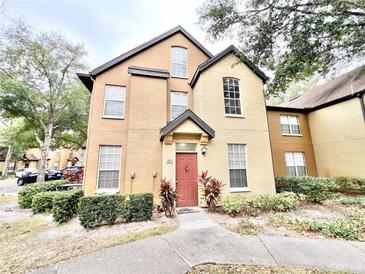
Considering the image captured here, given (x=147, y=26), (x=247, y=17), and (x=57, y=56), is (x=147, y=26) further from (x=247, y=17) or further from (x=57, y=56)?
(x=57, y=56)

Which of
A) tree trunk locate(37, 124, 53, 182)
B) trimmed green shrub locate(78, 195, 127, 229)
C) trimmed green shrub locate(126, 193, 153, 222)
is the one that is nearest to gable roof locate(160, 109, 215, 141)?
trimmed green shrub locate(126, 193, 153, 222)

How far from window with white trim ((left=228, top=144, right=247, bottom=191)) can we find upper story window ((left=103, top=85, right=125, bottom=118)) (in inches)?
260

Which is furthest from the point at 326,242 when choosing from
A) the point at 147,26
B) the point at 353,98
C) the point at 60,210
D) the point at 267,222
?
the point at 147,26

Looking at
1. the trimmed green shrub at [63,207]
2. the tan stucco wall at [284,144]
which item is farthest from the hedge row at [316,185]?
the trimmed green shrub at [63,207]

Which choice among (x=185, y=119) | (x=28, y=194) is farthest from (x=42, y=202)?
(x=185, y=119)

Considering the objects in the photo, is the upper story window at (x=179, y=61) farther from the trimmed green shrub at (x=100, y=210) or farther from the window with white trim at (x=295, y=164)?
the window with white trim at (x=295, y=164)

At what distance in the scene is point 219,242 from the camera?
4.62 metres

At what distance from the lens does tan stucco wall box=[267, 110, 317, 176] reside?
12.4 m

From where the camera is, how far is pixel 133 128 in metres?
8.59

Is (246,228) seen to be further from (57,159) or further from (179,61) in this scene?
(57,159)

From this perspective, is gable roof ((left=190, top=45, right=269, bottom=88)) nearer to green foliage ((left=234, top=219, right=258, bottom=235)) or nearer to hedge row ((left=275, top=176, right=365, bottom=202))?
hedge row ((left=275, top=176, right=365, bottom=202))

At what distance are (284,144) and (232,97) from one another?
669cm

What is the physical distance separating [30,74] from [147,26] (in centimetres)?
1273

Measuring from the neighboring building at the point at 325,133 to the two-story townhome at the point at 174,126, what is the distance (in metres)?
4.61
